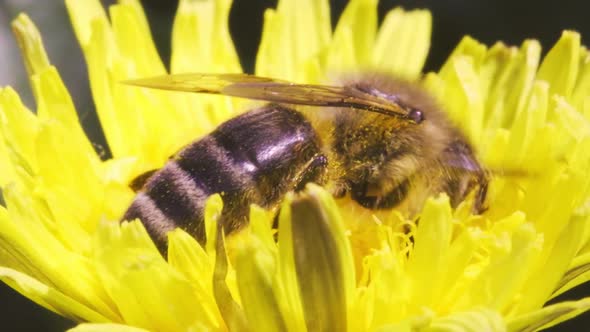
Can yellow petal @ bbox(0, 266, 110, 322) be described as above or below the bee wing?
below

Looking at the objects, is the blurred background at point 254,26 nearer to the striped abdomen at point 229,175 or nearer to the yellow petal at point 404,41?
the yellow petal at point 404,41

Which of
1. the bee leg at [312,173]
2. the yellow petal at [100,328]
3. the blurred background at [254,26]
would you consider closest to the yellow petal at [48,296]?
the yellow petal at [100,328]

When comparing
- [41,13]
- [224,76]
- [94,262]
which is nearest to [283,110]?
[224,76]

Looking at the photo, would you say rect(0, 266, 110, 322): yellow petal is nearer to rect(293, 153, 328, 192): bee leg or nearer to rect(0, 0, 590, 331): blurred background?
rect(293, 153, 328, 192): bee leg

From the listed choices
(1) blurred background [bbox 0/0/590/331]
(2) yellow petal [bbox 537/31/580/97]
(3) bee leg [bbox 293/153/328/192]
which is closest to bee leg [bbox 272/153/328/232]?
(3) bee leg [bbox 293/153/328/192]

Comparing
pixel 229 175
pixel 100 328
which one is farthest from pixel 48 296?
pixel 229 175

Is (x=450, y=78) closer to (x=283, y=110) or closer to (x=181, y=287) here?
(x=283, y=110)
